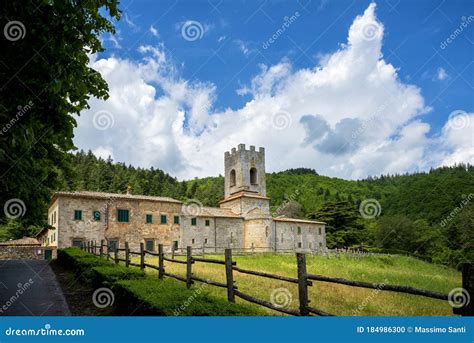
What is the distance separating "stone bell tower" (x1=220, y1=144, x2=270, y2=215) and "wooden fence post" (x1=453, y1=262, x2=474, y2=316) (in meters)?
38.0

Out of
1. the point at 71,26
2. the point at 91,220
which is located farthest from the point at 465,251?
the point at 71,26

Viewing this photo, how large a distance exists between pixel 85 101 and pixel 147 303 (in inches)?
181

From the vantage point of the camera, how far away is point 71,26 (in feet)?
16.4

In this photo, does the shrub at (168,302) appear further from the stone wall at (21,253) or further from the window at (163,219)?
the window at (163,219)

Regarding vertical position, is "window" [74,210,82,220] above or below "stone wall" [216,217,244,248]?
above

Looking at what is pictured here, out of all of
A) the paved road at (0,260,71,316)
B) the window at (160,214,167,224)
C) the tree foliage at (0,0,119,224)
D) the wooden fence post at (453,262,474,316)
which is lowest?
the paved road at (0,260,71,316)

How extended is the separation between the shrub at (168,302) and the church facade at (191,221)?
24.2 metres

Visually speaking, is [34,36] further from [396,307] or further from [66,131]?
[396,307]

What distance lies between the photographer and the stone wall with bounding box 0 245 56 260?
93.4 feet

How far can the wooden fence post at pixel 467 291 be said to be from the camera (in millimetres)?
3617

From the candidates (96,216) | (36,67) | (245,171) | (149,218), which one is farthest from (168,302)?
(245,171)

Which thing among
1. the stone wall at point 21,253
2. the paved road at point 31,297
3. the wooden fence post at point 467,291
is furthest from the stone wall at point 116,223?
the wooden fence post at point 467,291

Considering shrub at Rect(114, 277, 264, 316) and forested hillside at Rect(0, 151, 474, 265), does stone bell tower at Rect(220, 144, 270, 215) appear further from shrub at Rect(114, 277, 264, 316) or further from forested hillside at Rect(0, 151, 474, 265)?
shrub at Rect(114, 277, 264, 316)

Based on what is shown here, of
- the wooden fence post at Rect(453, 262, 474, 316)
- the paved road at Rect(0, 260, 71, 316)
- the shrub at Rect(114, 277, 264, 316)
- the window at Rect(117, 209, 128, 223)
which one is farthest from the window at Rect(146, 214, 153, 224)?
the wooden fence post at Rect(453, 262, 474, 316)
